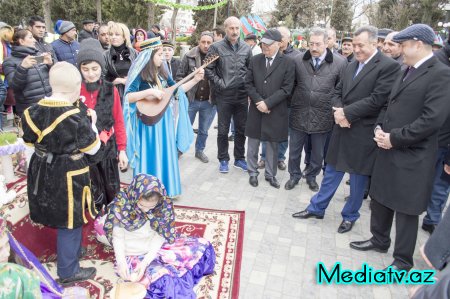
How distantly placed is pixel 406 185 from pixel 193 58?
4.00 meters

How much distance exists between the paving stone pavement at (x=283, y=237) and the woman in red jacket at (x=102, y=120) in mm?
1149

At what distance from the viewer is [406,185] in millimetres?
3088

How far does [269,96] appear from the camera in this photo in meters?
4.75

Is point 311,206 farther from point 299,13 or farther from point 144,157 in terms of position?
point 299,13

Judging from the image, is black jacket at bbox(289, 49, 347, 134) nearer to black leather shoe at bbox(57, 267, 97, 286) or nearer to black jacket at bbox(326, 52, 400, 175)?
black jacket at bbox(326, 52, 400, 175)

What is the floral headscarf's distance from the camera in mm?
2865

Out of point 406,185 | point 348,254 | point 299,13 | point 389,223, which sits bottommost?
point 348,254

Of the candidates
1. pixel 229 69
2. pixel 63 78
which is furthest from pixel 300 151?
pixel 63 78

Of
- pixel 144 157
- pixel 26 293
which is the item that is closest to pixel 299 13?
pixel 144 157

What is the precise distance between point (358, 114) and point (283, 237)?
1.49 metres

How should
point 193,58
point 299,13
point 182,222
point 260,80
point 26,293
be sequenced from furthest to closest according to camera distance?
point 299,13 → point 193,58 → point 260,80 → point 182,222 → point 26,293

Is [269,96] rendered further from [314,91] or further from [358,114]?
[358,114]

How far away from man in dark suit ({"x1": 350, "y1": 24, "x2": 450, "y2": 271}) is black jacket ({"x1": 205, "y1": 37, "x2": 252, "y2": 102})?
2423 millimetres

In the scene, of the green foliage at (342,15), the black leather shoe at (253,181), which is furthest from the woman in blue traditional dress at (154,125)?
the green foliage at (342,15)
